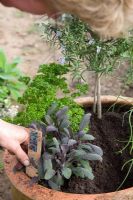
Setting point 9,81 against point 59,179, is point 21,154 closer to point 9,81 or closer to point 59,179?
point 59,179

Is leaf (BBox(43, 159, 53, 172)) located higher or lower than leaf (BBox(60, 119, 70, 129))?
lower

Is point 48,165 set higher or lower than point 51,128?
lower

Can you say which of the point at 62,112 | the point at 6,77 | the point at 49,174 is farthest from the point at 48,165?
the point at 6,77

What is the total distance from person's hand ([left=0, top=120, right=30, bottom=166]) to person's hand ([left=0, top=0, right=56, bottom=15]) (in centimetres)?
59

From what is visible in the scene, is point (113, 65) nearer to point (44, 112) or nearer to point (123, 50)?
point (123, 50)

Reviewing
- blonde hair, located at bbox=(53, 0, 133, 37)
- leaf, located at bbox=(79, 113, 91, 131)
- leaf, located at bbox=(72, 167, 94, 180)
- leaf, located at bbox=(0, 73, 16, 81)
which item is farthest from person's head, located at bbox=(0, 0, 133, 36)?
leaf, located at bbox=(0, 73, 16, 81)

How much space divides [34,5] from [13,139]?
66 centimetres

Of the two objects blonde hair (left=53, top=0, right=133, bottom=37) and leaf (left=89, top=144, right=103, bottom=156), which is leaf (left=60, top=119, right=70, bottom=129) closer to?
leaf (left=89, top=144, right=103, bottom=156)

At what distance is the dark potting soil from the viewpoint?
2.34 meters

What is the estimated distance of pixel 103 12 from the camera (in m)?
1.66

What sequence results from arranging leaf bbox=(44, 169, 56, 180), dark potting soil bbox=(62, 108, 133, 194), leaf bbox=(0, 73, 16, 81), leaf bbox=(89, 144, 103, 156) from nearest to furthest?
leaf bbox=(44, 169, 56, 180)
leaf bbox=(89, 144, 103, 156)
dark potting soil bbox=(62, 108, 133, 194)
leaf bbox=(0, 73, 16, 81)

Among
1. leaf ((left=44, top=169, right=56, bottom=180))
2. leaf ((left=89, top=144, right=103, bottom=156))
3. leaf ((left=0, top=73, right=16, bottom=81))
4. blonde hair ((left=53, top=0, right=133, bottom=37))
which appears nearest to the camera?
blonde hair ((left=53, top=0, right=133, bottom=37))

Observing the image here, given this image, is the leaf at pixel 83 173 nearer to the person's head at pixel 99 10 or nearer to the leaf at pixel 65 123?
the leaf at pixel 65 123

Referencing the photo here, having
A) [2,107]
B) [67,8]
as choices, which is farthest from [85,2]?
[2,107]
